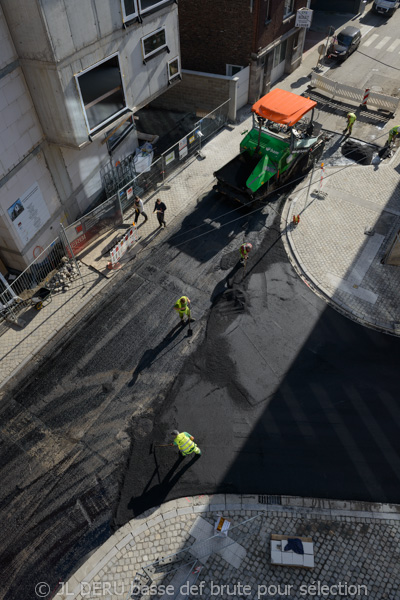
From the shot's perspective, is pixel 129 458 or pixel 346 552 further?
pixel 129 458

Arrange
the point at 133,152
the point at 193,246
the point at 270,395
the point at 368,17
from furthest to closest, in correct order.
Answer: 1. the point at 368,17
2. the point at 133,152
3. the point at 193,246
4. the point at 270,395

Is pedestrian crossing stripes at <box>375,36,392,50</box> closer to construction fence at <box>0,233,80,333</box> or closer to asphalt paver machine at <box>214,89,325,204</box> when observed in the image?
asphalt paver machine at <box>214,89,325,204</box>

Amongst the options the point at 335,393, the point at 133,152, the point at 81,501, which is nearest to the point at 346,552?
the point at 335,393

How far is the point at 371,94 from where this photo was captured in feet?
74.8

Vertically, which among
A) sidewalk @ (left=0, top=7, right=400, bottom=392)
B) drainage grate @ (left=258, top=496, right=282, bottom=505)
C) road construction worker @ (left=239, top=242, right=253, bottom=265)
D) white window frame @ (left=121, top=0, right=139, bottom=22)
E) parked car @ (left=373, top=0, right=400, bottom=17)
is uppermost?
white window frame @ (left=121, top=0, right=139, bottom=22)

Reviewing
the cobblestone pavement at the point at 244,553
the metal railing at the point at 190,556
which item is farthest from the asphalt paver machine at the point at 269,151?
the metal railing at the point at 190,556

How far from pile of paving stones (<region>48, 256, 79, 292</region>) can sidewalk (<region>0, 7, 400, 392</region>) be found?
29 cm

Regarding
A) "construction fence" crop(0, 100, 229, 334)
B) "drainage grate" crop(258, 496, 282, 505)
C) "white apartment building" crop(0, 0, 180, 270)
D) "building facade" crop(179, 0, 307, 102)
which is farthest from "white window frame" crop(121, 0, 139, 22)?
"drainage grate" crop(258, 496, 282, 505)

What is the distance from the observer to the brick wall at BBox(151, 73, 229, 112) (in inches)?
886

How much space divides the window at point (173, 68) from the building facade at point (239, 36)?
6019 mm

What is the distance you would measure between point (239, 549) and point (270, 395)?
4.09 m

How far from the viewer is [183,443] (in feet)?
34.8

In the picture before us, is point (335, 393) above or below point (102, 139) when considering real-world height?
below

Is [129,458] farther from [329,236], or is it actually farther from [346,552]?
[329,236]
